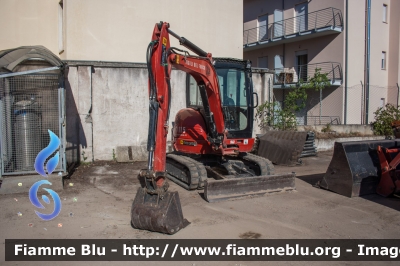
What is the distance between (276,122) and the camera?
562 inches

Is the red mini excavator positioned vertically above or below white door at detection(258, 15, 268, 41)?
below

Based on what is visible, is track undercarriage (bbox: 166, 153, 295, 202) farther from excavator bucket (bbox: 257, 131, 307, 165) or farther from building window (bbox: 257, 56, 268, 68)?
building window (bbox: 257, 56, 268, 68)

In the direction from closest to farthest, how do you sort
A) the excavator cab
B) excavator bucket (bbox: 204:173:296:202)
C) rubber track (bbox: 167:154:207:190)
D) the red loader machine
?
excavator bucket (bbox: 204:173:296:202), the red loader machine, rubber track (bbox: 167:154:207:190), the excavator cab

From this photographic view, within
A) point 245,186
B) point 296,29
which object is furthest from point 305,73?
point 245,186

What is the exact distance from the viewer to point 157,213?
5.28m

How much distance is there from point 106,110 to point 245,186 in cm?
622

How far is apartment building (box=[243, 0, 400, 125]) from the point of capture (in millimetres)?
19938

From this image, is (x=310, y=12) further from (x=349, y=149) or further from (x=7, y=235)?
(x=7, y=235)

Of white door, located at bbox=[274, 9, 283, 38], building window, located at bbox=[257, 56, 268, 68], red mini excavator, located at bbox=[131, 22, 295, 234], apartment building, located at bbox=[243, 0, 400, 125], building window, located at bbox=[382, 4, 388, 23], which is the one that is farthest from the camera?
building window, located at bbox=[257, 56, 268, 68]

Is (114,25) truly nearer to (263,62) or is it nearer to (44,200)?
(44,200)

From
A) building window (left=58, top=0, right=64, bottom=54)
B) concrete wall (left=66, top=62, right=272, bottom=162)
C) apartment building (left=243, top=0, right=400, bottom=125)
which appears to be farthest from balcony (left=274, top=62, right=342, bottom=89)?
building window (left=58, top=0, right=64, bottom=54)

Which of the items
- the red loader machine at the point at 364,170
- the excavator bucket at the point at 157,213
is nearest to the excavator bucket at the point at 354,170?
the red loader machine at the point at 364,170

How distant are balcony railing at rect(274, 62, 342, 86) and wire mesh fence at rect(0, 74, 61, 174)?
15192 mm

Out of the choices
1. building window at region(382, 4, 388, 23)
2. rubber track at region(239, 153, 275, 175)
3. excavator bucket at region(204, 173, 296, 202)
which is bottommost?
excavator bucket at region(204, 173, 296, 202)
